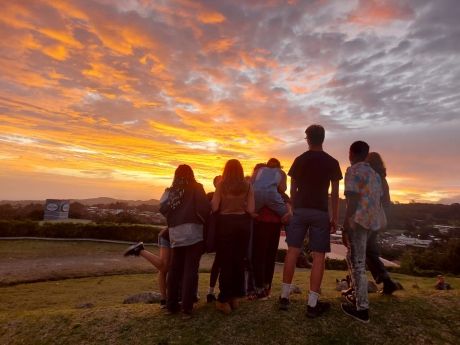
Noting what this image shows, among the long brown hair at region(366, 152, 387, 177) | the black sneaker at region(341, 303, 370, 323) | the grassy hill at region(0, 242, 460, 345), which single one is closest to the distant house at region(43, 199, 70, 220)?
the grassy hill at region(0, 242, 460, 345)

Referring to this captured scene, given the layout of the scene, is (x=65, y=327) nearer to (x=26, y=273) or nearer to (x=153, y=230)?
(x=26, y=273)

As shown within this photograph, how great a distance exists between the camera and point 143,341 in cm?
546

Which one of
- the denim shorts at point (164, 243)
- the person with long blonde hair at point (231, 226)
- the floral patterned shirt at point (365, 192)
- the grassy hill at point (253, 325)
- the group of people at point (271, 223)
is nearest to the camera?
the grassy hill at point (253, 325)

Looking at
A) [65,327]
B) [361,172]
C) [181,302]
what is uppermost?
[361,172]

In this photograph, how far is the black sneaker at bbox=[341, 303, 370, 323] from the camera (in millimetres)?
5523

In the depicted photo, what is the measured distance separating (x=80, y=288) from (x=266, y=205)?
11.9 meters

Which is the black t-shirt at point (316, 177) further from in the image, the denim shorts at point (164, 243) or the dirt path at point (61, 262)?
the dirt path at point (61, 262)

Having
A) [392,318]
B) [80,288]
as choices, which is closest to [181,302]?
[392,318]

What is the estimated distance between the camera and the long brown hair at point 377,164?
6.22m

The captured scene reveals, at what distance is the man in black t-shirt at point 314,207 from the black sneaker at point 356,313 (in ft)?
1.06

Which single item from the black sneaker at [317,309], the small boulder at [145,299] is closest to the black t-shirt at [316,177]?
the black sneaker at [317,309]

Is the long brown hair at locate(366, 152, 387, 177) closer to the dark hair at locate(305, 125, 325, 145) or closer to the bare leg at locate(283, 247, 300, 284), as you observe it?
the dark hair at locate(305, 125, 325, 145)

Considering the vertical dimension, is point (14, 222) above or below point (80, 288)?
above

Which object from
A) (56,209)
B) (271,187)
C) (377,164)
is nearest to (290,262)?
(271,187)
